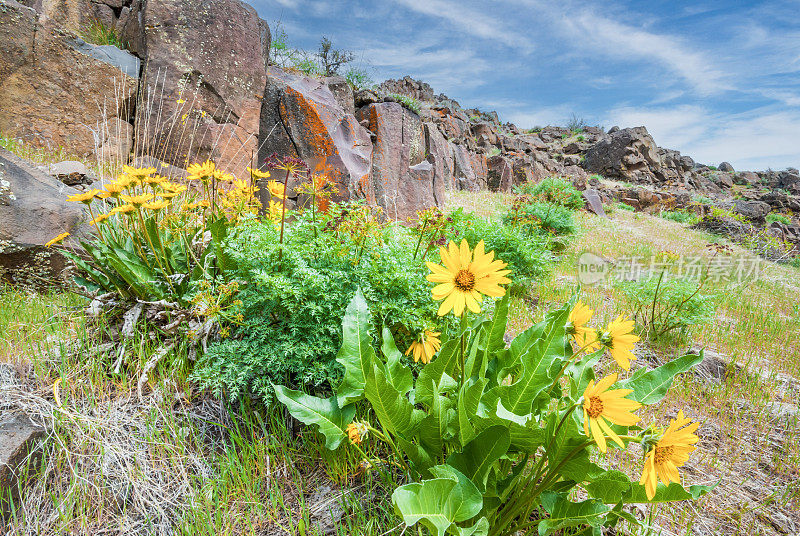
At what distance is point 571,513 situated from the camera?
3.49ft

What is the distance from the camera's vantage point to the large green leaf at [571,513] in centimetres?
103

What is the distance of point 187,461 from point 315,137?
12.7ft

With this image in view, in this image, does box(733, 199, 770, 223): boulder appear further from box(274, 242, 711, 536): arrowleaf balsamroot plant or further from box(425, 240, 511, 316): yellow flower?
box(425, 240, 511, 316): yellow flower

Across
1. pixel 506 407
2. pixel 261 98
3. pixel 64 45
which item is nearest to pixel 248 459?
pixel 506 407

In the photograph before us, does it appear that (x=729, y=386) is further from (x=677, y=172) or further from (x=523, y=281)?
(x=677, y=172)

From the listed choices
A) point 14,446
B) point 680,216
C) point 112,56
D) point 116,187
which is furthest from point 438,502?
point 680,216

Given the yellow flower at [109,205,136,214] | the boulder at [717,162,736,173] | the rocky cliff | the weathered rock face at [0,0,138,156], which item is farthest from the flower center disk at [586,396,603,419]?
the boulder at [717,162,736,173]

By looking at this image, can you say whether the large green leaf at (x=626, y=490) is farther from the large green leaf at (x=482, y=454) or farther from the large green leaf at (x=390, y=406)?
the large green leaf at (x=390, y=406)

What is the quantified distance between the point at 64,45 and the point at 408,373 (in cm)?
555

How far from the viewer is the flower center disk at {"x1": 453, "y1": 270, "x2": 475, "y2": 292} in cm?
106

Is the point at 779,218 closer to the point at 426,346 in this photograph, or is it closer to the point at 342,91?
the point at 342,91

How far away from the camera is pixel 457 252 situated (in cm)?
107

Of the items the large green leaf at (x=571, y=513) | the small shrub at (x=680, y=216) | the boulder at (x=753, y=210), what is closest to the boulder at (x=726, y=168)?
the boulder at (x=753, y=210)

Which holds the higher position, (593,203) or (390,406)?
(593,203)
